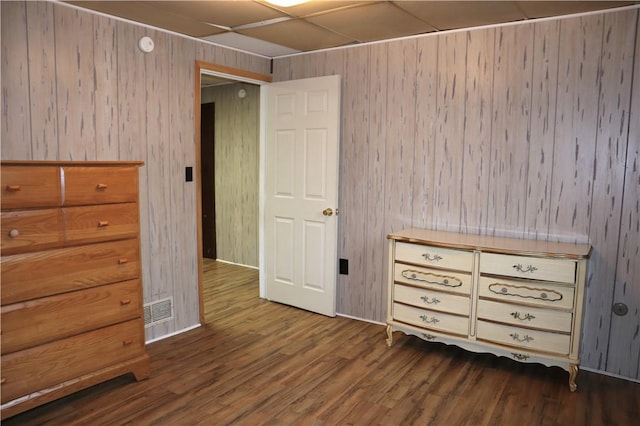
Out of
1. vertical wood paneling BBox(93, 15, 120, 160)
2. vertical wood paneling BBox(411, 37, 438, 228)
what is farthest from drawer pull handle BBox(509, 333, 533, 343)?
vertical wood paneling BBox(93, 15, 120, 160)

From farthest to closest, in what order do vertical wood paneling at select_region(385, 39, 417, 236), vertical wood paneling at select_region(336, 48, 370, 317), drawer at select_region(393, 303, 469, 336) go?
vertical wood paneling at select_region(336, 48, 370, 317) → vertical wood paneling at select_region(385, 39, 417, 236) → drawer at select_region(393, 303, 469, 336)

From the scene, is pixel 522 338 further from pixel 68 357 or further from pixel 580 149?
pixel 68 357

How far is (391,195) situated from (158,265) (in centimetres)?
188

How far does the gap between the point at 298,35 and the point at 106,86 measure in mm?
1409

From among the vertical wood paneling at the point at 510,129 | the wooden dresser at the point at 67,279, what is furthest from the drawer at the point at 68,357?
the vertical wood paneling at the point at 510,129

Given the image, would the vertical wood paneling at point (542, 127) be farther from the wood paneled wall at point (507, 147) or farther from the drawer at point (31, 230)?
→ the drawer at point (31, 230)

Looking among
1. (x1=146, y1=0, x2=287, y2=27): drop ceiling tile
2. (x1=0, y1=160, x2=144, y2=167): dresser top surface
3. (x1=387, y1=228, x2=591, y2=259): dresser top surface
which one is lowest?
(x1=387, y1=228, x2=591, y2=259): dresser top surface

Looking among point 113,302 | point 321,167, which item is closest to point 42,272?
point 113,302

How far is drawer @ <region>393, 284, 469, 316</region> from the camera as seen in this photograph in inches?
123

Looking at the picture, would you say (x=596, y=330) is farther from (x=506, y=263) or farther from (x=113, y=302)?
(x=113, y=302)

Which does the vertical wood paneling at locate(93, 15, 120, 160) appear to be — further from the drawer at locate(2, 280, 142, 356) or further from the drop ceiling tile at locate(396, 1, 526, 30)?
the drop ceiling tile at locate(396, 1, 526, 30)

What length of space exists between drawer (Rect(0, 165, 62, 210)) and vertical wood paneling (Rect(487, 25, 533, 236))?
2.74m

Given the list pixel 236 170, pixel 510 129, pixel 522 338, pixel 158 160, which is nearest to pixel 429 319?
pixel 522 338

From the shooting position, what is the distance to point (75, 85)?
2.93 meters
